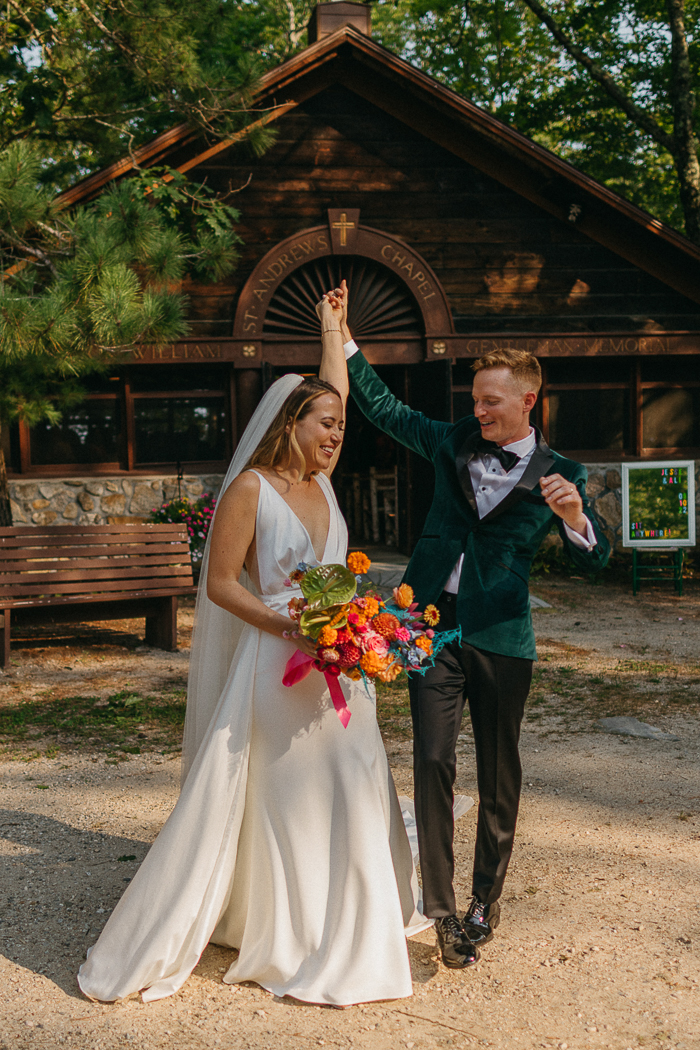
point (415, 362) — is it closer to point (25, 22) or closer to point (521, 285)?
point (521, 285)

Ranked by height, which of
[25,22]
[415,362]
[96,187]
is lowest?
[415,362]

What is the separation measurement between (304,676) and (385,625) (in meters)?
0.36

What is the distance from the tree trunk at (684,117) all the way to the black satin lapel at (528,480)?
44.0 feet

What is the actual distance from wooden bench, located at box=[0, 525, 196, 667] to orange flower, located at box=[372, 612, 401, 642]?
5.27 meters

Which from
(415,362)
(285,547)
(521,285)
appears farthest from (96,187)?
(285,547)

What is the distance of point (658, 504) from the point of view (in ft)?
39.0

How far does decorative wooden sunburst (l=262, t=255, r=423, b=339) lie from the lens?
1219 cm

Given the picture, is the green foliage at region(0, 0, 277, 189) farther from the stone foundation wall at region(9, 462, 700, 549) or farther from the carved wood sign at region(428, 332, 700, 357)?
the stone foundation wall at region(9, 462, 700, 549)

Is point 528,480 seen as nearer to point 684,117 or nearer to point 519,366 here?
point 519,366

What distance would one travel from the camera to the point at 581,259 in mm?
12680

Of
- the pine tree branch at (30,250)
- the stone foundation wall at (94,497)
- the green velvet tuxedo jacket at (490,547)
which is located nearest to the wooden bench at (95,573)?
the pine tree branch at (30,250)

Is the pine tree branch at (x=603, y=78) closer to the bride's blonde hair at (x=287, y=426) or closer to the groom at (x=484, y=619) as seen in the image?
the groom at (x=484, y=619)

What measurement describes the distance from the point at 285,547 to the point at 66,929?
64.9 inches

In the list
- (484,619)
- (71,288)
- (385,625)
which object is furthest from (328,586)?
(71,288)
